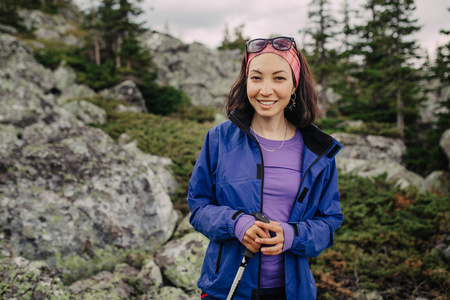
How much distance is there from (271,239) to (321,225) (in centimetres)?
42

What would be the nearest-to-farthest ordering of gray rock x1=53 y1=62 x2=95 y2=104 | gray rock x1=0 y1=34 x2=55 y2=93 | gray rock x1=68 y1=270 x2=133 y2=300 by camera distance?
gray rock x1=68 y1=270 x2=133 y2=300 < gray rock x1=0 y1=34 x2=55 y2=93 < gray rock x1=53 y1=62 x2=95 y2=104

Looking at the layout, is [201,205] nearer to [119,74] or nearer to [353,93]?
[119,74]

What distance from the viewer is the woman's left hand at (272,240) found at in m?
1.39

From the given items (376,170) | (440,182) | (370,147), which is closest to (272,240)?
(376,170)

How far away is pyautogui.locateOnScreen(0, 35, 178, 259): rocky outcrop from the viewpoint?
3.49m

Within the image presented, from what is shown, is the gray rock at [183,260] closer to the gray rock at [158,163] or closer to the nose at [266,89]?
the gray rock at [158,163]

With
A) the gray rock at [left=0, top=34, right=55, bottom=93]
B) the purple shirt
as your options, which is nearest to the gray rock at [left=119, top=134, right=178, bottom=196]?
the purple shirt

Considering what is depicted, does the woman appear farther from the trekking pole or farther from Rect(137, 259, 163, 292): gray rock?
Rect(137, 259, 163, 292): gray rock

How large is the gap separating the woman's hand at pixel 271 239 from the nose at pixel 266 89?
0.78 meters

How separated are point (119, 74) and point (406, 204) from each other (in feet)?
62.7

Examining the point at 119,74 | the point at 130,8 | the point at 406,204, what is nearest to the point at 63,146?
the point at 406,204

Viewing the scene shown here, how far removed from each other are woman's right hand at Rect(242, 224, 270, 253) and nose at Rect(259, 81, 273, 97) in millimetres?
802

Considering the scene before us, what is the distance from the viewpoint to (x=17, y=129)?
172 inches

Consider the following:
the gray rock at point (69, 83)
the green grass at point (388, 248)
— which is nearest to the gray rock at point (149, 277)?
the green grass at point (388, 248)
